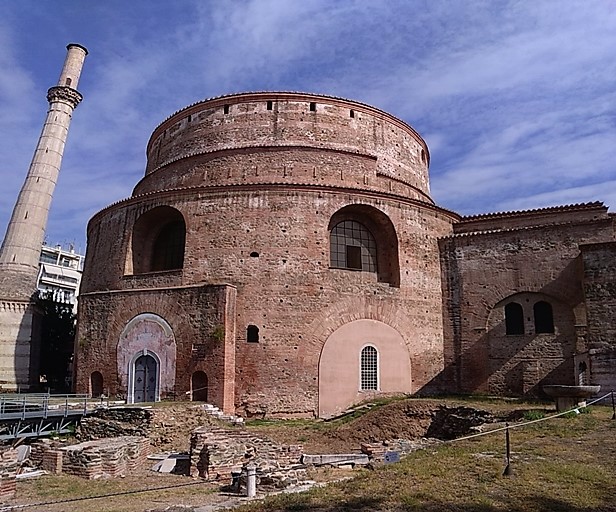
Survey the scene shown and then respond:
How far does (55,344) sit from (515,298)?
21.7m

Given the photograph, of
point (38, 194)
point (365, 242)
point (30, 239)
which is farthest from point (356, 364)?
point (38, 194)

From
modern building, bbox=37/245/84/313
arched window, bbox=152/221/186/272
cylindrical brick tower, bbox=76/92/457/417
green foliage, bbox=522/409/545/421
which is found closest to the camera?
green foliage, bbox=522/409/545/421

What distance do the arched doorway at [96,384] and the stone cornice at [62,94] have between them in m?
20.8

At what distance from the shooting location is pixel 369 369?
1888 centimetres

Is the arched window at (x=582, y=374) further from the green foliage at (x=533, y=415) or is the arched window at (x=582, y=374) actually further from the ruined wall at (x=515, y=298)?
the green foliage at (x=533, y=415)

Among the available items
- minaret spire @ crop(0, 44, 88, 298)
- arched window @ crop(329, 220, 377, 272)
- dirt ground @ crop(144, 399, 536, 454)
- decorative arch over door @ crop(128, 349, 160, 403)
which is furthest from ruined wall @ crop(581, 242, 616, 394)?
minaret spire @ crop(0, 44, 88, 298)

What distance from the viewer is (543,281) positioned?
1948 cm

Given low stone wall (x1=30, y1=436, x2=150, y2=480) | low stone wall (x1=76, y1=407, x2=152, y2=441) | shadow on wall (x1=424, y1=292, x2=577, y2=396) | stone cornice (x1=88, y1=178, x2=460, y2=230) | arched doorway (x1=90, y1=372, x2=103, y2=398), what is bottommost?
low stone wall (x1=30, y1=436, x2=150, y2=480)

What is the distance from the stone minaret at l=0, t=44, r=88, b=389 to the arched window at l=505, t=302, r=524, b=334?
21116 millimetres

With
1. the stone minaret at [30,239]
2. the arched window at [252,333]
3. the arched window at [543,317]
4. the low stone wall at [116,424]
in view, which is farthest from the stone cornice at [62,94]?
the arched window at [543,317]

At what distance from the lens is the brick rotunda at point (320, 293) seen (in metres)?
17.9

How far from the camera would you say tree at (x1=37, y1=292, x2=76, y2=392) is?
88.7 feet

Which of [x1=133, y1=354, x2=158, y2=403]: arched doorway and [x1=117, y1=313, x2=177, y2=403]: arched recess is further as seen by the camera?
[x1=133, y1=354, x2=158, y2=403]: arched doorway

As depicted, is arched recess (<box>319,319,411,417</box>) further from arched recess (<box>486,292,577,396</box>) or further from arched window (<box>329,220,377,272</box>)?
arched recess (<box>486,292,577,396</box>)
